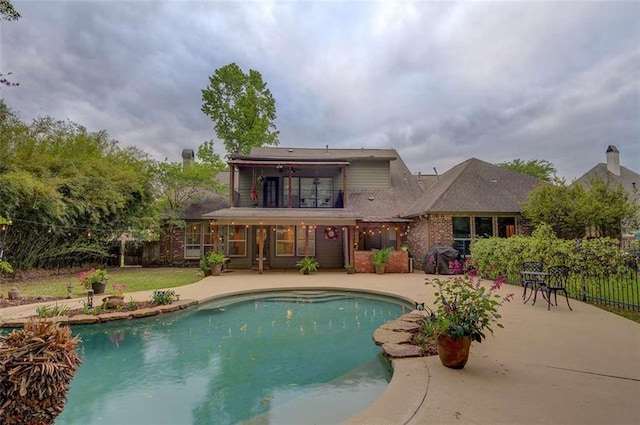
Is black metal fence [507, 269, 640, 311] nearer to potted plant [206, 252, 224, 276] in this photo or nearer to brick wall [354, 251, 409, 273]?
brick wall [354, 251, 409, 273]

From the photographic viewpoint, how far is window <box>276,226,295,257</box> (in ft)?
52.5

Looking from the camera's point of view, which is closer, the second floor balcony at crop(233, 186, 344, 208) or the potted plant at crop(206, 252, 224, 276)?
the potted plant at crop(206, 252, 224, 276)

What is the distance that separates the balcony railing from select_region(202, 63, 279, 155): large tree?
24.5ft

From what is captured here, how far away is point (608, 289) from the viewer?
7496 mm

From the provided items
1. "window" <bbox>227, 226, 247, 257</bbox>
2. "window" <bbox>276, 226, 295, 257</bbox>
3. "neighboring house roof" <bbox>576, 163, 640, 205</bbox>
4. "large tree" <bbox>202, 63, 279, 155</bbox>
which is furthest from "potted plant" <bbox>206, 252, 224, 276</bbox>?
"neighboring house roof" <bbox>576, 163, 640, 205</bbox>

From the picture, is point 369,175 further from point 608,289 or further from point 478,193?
point 608,289

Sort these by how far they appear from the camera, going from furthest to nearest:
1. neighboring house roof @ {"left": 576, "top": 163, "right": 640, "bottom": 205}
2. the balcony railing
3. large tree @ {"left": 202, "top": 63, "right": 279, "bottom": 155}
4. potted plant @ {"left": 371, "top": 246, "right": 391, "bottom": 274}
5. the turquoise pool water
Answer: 1. neighboring house roof @ {"left": 576, "top": 163, "right": 640, "bottom": 205}
2. large tree @ {"left": 202, "top": 63, "right": 279, "bottom": 155}
3. the balcony railing
4. potted plant @ {"left": 371, "top": 246, "right": 391, "bottom": 274}
5. the turquoise pool water

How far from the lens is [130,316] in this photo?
7125mm

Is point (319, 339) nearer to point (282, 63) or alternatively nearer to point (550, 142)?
point (282, 63)

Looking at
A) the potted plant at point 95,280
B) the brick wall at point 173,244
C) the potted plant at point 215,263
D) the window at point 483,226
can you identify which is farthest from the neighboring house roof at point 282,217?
the window at point 483,226

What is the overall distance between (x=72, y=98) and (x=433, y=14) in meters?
15.3

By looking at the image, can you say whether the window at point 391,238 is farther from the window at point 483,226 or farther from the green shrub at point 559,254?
the green shrub at point 559,254

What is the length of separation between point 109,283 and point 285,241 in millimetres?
7739

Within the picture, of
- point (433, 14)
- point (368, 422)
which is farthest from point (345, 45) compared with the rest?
point (368, 422)
